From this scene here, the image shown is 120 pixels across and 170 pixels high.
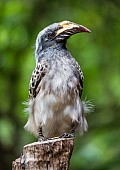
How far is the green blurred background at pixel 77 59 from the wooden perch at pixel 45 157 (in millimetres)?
3944

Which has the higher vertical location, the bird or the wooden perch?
the bird

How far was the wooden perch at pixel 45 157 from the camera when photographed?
5.71 metres

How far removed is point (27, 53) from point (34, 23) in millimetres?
517

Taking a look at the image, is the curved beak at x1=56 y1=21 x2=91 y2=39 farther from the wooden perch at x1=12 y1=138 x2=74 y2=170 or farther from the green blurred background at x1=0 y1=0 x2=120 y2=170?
the green blurred background at x1=0 y1=0 x2=120 y2=170

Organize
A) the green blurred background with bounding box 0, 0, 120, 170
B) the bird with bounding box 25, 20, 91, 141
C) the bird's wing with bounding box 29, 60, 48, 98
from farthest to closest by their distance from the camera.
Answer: the green blurred background with bounding box 0, 0, 120, 170 → the bird's wing with bounding box 29, 60, 48, 98 → the bird with bounding box 25, 20, 91, 141

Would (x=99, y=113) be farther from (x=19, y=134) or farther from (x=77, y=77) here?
(x=77, y=77)

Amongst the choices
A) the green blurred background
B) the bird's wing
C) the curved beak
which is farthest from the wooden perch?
the green blurred background

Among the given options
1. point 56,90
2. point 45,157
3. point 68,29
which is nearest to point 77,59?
point 68,29

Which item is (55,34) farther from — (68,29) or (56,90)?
(56,90)

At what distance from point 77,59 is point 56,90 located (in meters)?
3.67

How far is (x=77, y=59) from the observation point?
34.0ft

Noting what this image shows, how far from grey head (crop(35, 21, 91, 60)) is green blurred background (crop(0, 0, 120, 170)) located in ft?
9.50

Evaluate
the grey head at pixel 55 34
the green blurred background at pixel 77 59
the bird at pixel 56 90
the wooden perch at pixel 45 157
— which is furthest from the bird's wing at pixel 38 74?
the green blurred background at pixel 77 59

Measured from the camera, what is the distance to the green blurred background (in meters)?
9.97
